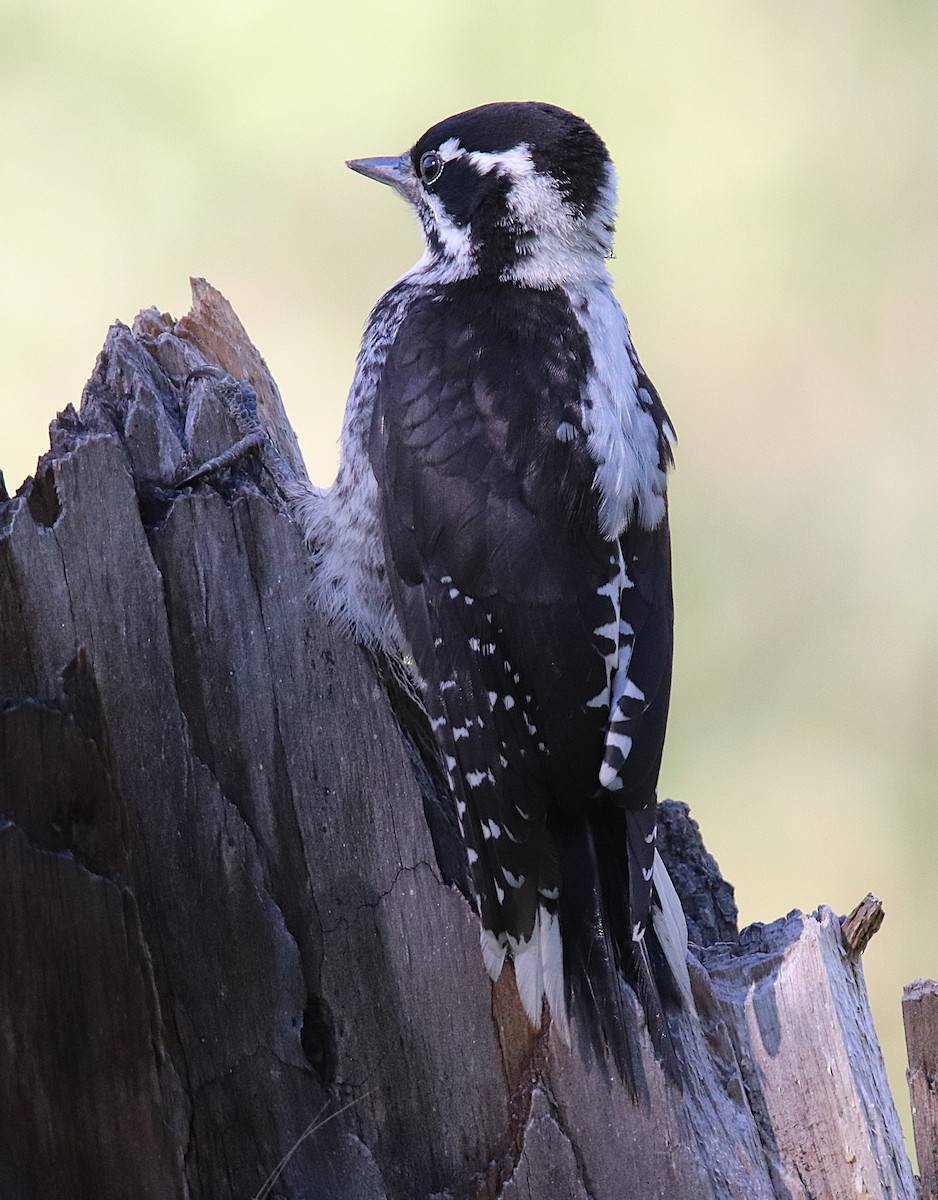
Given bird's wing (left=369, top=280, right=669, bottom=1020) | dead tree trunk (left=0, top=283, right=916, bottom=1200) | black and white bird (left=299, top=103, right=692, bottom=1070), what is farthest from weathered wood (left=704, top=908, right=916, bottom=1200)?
bird's wing (left=369, top=280, right=669, bottom=1020)

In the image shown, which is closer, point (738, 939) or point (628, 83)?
point (738, 939)

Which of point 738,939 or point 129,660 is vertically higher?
point 129,660

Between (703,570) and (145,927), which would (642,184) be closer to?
(703,570)

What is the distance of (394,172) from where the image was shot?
11.0 feet

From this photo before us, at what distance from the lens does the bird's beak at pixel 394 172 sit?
3.30 m

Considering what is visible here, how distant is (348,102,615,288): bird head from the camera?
9.79ft

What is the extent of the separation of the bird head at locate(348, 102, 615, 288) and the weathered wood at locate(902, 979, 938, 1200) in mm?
1595

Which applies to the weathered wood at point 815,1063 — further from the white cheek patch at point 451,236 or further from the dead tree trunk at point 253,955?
the white cheek patch at point 451,236

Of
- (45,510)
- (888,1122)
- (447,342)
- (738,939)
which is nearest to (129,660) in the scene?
(45,510)

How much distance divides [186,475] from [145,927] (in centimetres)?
78

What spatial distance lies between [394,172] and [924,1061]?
2284mm

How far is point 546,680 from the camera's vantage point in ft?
8.04

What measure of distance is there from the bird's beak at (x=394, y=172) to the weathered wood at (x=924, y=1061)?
209 cm

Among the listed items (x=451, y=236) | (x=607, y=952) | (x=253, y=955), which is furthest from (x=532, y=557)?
(x=451, y=236)
